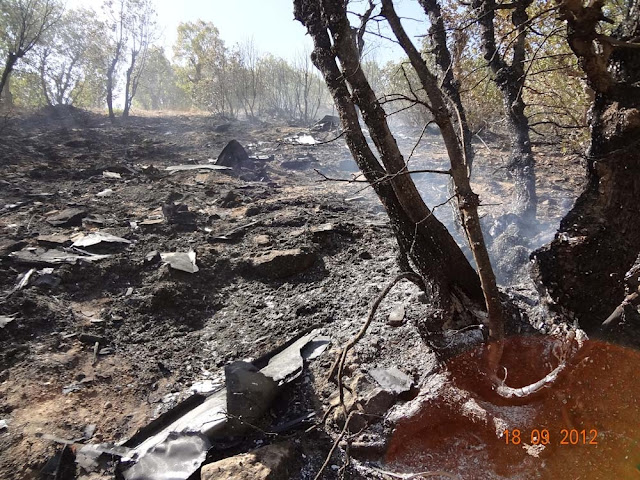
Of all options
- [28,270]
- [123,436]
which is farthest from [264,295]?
[28,270]

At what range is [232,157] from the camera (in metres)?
11.7

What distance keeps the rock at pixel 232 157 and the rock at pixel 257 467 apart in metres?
9.96

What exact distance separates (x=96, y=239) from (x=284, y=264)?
9.86 ft

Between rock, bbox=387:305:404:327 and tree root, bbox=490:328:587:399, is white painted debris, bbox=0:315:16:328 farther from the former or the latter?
tree root, bbox=490:328:587:399

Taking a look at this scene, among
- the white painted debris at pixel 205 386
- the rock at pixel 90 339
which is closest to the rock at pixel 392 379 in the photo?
the white painted debris at pixel 205 386

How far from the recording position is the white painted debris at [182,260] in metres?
5.11

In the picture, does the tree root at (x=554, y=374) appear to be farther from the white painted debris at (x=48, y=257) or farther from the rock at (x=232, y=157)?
the rock at (x=232, y=157)

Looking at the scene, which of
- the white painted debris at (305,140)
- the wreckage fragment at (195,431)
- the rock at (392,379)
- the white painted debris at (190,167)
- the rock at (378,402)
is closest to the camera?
the wreckage fragment at (195,431)

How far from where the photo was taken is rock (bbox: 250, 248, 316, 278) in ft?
17.1

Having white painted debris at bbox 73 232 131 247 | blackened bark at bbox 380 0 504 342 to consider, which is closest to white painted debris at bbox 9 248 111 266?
white painted debris at bbox 73 232 131 247

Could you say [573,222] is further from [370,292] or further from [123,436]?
[123,436]

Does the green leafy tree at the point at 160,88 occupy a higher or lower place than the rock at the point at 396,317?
higher

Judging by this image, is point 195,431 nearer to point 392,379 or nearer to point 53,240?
point 392,379

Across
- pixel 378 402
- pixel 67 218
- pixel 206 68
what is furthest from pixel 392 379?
pixel 206 68
